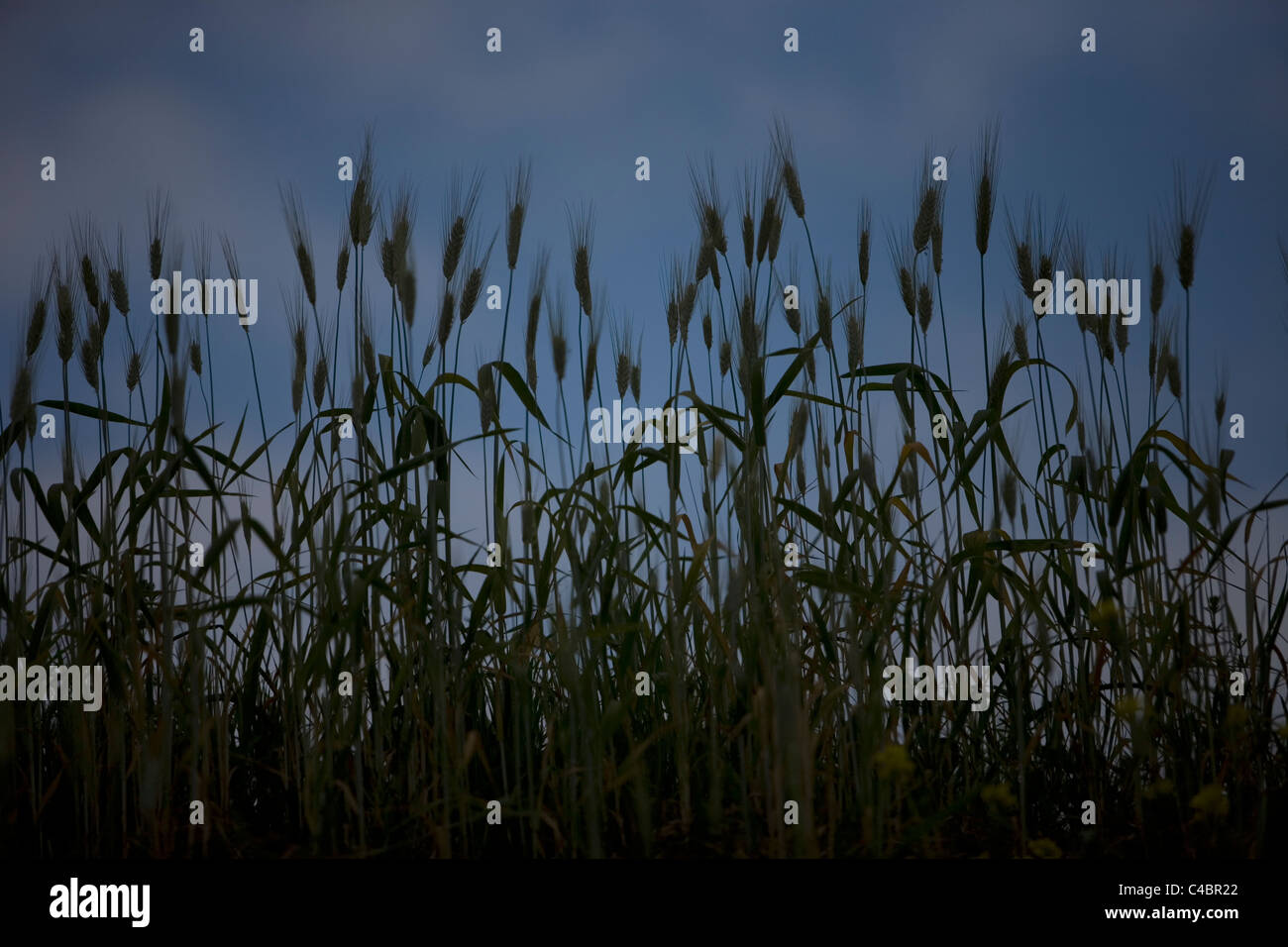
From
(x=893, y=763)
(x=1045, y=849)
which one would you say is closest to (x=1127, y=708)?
(x=1045, y=849)

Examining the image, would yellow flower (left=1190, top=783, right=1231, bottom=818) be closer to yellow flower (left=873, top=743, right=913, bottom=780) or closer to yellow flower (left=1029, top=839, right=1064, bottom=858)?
yellow flower (left=1029, top=839, right=1064, bottom=858)

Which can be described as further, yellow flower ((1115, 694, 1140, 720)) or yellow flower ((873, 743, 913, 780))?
yellow flower ((1115, 694, 1140, 720))

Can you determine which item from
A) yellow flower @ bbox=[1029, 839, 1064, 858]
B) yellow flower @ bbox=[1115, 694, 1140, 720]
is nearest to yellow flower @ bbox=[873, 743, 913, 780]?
yellow flower @ bbox=[1029, 839, 1064, 858]

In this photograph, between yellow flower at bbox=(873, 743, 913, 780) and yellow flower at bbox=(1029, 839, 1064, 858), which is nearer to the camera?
yellow flower at bbox=(873, 743, 913, 780)

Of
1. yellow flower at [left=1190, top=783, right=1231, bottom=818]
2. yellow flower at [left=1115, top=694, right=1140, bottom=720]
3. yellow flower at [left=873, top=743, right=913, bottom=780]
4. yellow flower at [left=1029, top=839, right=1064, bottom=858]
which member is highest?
yellow flower at [left=1115, top=694, right=1140, bottom=720]

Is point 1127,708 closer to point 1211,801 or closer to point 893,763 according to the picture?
point 1211,801

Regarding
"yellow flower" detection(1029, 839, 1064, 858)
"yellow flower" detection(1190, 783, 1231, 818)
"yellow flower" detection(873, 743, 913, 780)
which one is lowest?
"yellow flower" detection(1029, 839, 1064, 858)

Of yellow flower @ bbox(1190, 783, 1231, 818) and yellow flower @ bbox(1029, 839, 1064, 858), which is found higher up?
yellow flower @ bbox(1190, 783, 1231, 818)

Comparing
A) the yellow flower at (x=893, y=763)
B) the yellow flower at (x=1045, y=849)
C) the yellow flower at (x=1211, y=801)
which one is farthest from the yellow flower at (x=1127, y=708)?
the yellow flower at (x=893, y=763)

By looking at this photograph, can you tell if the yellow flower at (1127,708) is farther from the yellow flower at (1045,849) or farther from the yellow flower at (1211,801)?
the yellow flower at (1045,849)
